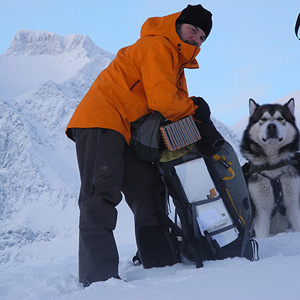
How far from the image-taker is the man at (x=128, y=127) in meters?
2.52

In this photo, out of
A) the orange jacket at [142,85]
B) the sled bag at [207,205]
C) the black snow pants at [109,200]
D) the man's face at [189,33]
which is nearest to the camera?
the black snow pants at [109,200]

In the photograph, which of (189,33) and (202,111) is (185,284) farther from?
(189,33)

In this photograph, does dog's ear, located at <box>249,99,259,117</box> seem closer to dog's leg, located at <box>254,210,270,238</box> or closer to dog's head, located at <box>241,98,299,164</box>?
dog's head, located at <box>241,98,299,164</box>

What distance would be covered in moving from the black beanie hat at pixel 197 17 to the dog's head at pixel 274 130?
1577 mm

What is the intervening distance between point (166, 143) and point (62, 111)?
98496 mm

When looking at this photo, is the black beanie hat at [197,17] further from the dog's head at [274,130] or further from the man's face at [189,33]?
the dog's head at [274,130]

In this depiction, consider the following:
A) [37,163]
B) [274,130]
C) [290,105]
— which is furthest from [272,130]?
[37,163]

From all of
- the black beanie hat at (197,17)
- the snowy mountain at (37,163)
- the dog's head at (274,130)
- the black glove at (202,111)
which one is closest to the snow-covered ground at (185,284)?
the black glove at (202,111)

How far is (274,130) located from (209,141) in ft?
5.50

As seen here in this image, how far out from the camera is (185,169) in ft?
9.04

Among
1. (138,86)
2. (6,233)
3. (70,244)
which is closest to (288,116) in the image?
(138,86)

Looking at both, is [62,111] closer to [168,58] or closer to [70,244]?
[70,244]

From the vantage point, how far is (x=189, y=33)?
2.95 meters

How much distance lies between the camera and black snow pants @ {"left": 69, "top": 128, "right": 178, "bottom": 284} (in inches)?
97.8
